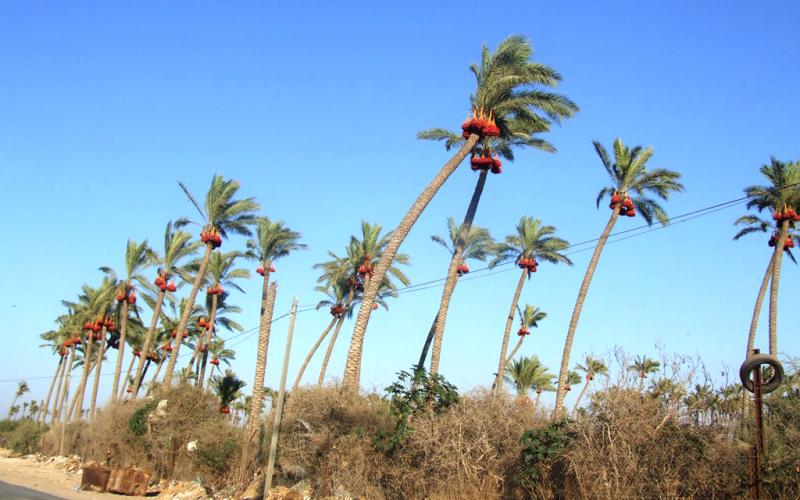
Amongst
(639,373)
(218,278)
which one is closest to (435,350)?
(639,373)

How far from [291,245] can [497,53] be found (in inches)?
797

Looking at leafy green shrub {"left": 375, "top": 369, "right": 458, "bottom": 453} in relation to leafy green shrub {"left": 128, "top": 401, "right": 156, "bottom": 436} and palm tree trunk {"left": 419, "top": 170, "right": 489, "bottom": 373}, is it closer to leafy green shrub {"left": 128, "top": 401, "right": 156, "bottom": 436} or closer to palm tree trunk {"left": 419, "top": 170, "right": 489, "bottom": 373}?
palm tree trunk {"left": 419, "top": 170, "right": 489, "bottom": 373}

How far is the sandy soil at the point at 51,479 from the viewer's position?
2567cm

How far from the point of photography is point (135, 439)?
31016 millimetres

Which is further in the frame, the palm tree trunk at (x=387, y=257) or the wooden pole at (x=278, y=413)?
the palm tree trunk at (x=387, y=257)

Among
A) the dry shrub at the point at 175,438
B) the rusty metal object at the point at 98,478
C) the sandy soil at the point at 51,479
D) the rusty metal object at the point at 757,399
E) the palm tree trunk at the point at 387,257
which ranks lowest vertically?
the sandy soil at the point at 51,479

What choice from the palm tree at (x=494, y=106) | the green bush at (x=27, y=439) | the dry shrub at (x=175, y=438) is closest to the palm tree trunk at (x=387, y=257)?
the palm tree at (x=494, y=106)

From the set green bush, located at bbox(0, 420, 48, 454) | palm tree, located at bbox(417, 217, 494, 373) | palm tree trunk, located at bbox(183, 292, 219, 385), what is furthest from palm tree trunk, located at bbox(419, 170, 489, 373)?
green bush, located at bbox(0, 420, 48, 454)

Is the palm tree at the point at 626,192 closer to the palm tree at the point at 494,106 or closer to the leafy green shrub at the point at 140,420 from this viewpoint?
the palm tree at the point at 494,106

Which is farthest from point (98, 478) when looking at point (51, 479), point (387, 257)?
point (387, 257)

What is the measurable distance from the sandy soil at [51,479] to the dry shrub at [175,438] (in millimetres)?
2098

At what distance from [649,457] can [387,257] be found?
40.0 feet

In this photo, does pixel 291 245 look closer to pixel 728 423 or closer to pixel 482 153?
pixel 482 153

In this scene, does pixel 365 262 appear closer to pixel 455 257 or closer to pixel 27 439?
pixel 455 257
